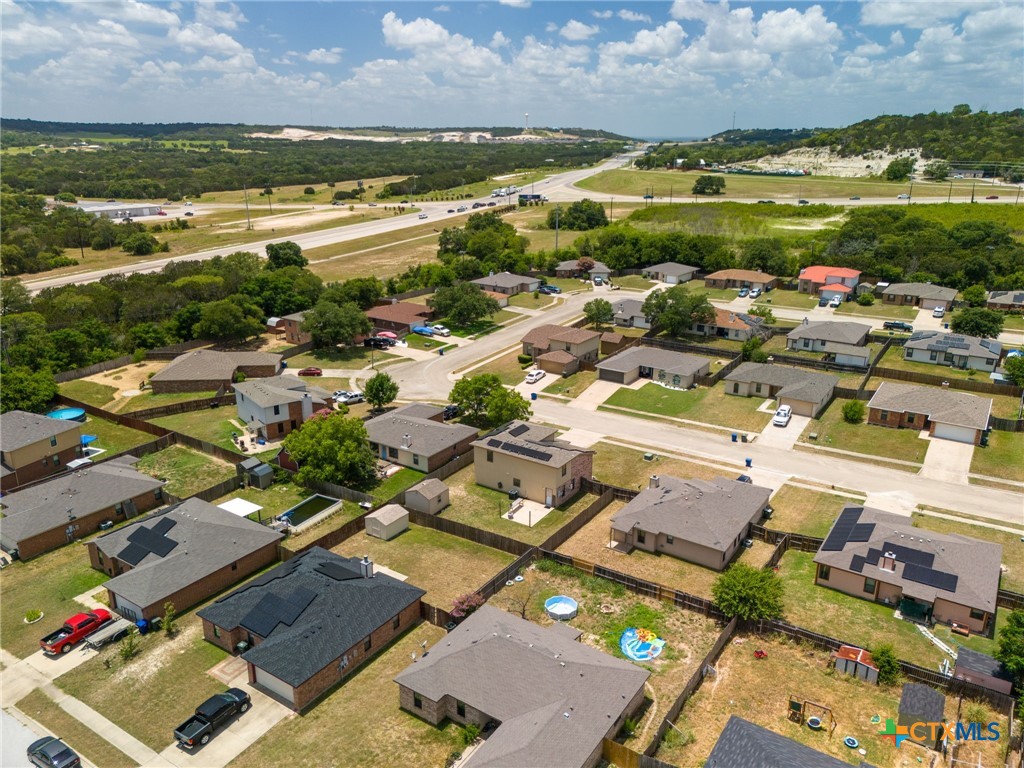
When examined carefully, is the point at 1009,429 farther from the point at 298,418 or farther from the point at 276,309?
the point at 276,309

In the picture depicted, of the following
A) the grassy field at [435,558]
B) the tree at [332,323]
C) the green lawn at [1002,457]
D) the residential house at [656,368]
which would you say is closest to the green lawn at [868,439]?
the green lawn at [1002,457]

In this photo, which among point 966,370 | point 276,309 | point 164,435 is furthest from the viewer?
point 276,309

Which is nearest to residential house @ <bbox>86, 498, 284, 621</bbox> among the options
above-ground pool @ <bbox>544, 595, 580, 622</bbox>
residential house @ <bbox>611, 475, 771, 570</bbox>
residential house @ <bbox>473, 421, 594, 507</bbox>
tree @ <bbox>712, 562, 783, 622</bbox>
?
residential house @ <bbox>473, 421, 594, 507</bbox>

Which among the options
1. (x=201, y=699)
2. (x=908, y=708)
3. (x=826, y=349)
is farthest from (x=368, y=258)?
(x=908, y=708)

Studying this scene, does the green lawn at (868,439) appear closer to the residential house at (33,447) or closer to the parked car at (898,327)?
the parked car at (898,327)

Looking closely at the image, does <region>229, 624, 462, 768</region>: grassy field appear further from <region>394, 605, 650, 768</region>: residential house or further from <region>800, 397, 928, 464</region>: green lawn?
<region>800, 397, 928, 464</region>: green lawn

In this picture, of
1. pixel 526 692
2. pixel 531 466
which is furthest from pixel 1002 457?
pixel 526 692

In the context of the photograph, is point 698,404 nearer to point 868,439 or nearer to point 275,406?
point 868,439
